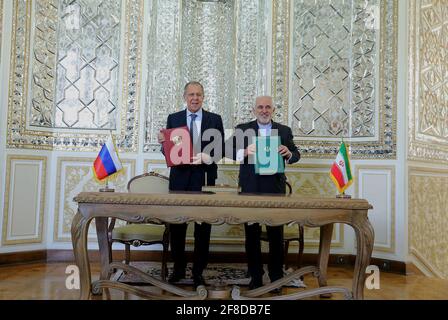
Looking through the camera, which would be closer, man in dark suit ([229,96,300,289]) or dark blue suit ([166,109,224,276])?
man in dark suit ([229,96,300,289])

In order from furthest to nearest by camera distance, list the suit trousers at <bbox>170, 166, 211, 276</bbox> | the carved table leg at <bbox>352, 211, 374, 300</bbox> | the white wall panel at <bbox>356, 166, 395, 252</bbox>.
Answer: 1. the white wall panel at <bbox>356, 166, 395, 252</bbox>
2. the suit trousers at <bbox>170, 166, 211, 276</bbox>
3. the carved table leg at <bbox>352, 211, 374, 300</bbox>

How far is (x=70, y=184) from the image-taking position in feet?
15.5

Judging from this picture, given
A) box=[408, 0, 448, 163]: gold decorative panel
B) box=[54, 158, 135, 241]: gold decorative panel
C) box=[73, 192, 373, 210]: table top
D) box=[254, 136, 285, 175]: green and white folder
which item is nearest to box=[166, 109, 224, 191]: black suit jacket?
box=[254, 136, 285, 175]: green and white folder

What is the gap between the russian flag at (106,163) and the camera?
289 centimetres

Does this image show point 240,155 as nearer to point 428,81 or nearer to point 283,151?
point 283,151

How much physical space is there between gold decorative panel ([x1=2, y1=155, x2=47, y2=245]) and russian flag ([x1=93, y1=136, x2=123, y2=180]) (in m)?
1.97

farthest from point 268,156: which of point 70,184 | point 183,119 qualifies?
point 70,184

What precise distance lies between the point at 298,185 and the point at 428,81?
1.83 meters

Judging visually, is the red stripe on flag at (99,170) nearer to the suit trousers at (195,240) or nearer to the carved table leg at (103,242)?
the carved table leg at (103,242)

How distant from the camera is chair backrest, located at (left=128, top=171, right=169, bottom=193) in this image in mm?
4312

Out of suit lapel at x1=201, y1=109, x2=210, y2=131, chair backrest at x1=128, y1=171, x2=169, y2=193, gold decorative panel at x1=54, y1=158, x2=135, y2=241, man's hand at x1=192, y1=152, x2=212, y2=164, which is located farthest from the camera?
gold decorative panel at x1=54, y1=158, x2=135, y2=241

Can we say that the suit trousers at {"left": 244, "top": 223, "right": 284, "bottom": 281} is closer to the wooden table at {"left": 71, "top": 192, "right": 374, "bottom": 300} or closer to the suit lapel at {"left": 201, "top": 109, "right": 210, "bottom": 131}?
the wooden table at {"left": 71, "top": 192, "right": 374, "bottom": 300}

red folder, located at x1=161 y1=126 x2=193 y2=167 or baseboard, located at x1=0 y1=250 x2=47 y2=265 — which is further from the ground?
red folder, located at x1=161 y1=126 x2=193 y2=167

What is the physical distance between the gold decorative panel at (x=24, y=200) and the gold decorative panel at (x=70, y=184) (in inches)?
6.3
